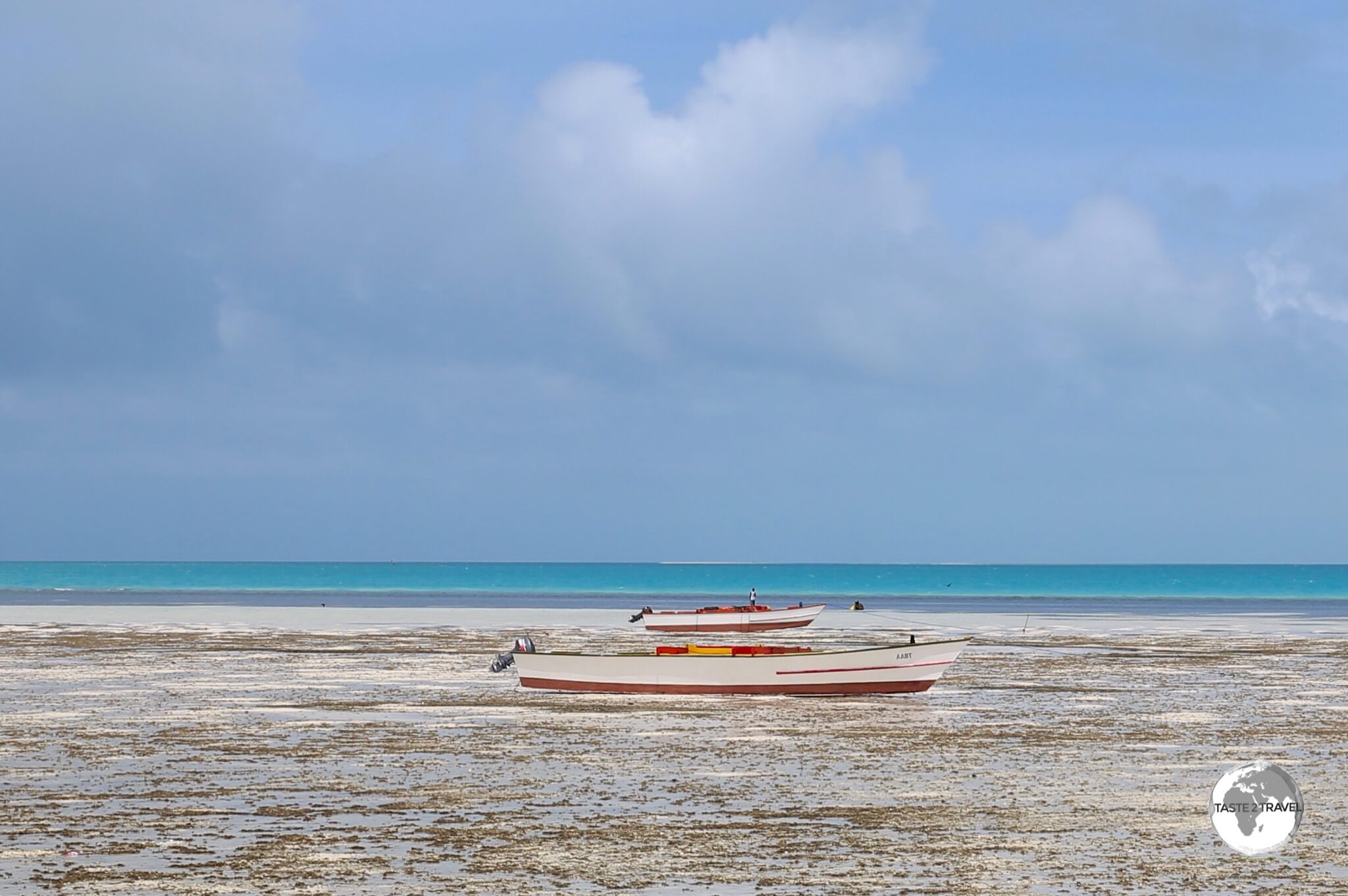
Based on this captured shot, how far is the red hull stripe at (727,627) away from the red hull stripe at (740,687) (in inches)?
1248

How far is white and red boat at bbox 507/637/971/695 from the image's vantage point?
113 feet

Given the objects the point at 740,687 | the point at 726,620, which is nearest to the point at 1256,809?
the point at 740,687

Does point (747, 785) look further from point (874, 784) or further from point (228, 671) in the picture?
point (228, 671)

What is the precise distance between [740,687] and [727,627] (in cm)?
3238

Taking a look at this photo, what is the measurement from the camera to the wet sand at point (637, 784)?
49.6 feet

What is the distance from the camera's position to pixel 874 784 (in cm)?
2109

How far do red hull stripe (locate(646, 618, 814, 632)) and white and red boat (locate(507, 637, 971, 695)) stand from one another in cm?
3163

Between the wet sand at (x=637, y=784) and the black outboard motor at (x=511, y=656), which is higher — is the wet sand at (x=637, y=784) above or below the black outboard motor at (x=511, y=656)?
below

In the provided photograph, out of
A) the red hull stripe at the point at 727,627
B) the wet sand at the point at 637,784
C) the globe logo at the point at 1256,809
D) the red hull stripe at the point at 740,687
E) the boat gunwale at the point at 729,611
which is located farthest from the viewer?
the boat gunwale at the point at 729,611

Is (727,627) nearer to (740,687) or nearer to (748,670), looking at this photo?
(740,687)

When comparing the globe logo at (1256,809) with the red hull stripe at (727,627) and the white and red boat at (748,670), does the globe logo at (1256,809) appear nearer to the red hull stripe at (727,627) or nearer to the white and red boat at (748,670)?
the white and red boat at (748,670)

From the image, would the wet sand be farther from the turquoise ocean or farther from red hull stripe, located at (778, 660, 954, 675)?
the turquoise ocean

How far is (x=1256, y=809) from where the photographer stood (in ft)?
59.5

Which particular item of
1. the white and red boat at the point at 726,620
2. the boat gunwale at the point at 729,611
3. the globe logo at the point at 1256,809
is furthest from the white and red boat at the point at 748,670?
the boat gunwale at the point at 729,611
